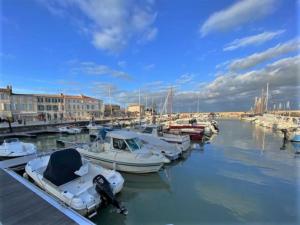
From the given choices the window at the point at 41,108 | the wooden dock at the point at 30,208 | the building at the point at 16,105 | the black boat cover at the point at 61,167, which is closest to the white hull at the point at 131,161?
the black boat cover at the point at 61,167

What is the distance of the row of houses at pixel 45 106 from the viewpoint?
42.4 meters

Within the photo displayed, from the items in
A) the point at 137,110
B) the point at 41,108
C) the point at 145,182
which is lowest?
the point at 145,182

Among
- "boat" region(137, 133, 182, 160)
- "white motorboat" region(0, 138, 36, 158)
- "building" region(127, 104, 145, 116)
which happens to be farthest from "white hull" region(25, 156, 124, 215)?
"building" region(127, 104, 145, 116)

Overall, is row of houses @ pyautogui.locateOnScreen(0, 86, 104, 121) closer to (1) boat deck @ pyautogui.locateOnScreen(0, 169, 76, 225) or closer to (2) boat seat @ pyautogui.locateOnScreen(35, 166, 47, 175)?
(2) boat seat @ pyautogui.locateOnScreen(35, 166, 47, 175)

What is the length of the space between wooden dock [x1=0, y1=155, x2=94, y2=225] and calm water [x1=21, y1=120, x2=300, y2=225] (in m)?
1.52

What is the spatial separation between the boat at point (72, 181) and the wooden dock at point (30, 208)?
381 millimetres

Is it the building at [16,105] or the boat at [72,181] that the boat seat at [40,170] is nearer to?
the boat at [72,181]

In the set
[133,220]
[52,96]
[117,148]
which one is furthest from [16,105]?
[133,220]

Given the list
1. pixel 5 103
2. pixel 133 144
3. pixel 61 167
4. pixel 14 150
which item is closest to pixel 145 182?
pixel 133 144

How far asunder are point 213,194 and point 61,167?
624cm

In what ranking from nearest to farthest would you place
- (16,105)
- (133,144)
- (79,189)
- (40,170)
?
(79,189) → (40,170) → (133,144) → (16,105)

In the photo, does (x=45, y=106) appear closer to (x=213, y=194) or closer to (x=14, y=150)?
(x=14, y=150)

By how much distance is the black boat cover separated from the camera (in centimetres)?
648

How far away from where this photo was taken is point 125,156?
1004cm
